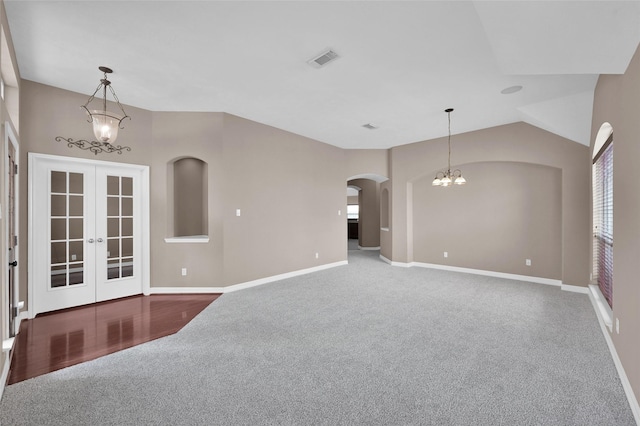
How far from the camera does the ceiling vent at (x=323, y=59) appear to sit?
3205mm

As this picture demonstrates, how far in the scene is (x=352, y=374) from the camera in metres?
2.46

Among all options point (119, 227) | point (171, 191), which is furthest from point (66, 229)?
point (171, 191)

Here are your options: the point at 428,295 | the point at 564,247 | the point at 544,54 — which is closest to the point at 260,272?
the point at 428,295

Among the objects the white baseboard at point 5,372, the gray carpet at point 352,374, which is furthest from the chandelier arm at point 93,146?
the gray carpet at point 352,374

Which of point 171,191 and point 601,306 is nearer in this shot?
point 601,306

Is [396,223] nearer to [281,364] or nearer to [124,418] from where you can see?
[281,364]

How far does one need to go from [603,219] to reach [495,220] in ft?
7.24

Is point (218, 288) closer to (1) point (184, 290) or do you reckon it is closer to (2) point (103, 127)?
(1) point (184, 290)

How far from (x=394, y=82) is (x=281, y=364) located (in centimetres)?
359

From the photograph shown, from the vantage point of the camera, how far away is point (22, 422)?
193 cm

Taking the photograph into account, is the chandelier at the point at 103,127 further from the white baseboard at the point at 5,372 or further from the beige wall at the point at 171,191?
the white baseboard at the point at 5,372

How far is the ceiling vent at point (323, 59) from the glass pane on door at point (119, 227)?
3521 millimetres

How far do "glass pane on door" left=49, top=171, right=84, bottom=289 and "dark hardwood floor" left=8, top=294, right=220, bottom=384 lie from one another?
49 cm

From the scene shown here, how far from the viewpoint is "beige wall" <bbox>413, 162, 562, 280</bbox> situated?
5.55 meters
